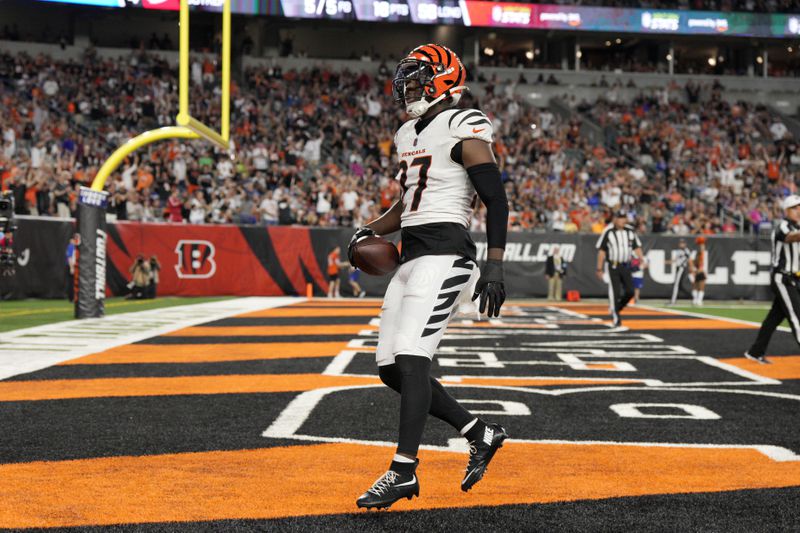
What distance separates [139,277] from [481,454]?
14607 mm

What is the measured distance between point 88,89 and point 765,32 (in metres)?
24.9

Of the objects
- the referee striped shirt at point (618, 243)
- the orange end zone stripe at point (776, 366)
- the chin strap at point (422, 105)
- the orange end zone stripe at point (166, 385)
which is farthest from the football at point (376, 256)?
the referee striped shirt at point (618, 243)

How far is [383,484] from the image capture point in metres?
3.29

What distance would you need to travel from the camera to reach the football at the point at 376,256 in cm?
375

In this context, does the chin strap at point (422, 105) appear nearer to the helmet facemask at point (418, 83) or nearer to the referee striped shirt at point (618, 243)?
the helmet facemask at point (418, 83)

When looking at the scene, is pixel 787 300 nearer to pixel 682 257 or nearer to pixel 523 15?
pixel 682 257

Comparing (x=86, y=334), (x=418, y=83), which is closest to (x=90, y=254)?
(x=86, y=334)


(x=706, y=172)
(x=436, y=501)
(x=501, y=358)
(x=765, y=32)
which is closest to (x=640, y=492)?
(x=436, y=501)

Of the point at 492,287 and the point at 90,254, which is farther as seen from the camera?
the point at 90,254

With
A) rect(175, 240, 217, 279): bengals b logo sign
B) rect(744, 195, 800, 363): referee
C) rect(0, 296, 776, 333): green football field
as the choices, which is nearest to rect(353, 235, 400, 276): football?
rect(744, 195, 800, 363): referee

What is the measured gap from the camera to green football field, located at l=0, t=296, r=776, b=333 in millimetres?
12172

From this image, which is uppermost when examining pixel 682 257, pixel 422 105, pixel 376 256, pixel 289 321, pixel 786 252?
pixel 422 105

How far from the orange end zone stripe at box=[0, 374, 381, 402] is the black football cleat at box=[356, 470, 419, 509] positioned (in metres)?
3.19

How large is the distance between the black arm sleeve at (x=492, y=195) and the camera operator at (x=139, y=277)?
1446 cm
